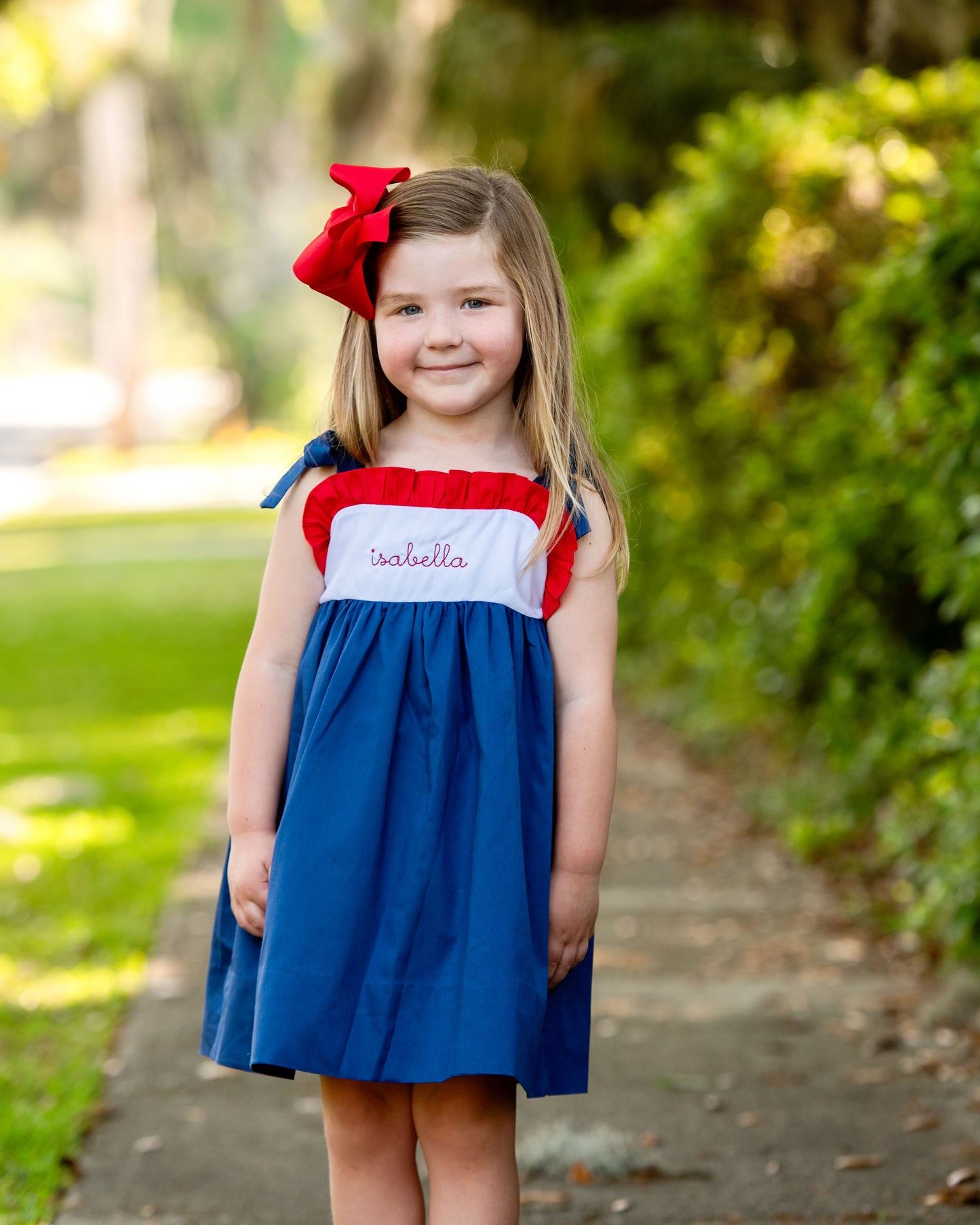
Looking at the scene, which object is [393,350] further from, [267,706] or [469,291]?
[267,706]

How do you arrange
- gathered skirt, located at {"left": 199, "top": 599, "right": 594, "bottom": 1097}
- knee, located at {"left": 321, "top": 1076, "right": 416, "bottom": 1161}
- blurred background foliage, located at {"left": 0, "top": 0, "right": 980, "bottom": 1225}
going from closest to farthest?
gathered skirt, located at {"left": 199, "top": 599, "right": 594, "bottom": 1097} → knee, located at {"left": 321, "top": 1076, "right": 416, "bottom": 1161} → blurred background foliage, located at {"left": 0, "top": 0, "right": 980, "bottom": 1225}

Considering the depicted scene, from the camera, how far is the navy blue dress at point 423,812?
192 cm

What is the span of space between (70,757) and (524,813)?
5.22m

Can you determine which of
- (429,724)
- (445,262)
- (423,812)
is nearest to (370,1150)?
(423,812)

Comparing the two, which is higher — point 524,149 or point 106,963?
point 524,149

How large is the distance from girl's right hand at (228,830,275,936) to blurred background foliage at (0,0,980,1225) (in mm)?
731

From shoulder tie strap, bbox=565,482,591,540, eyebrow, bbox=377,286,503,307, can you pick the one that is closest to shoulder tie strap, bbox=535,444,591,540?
shoulder tie strap, bbox=565,482,591,540

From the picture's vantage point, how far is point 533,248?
6.86 ft

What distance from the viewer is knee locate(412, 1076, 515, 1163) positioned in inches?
80.8

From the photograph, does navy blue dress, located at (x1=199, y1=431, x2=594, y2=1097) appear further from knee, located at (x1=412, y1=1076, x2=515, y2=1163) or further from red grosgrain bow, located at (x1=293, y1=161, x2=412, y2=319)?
red grosgrain bow, located at (x1=293, y1=161, x2=412, y2=319)

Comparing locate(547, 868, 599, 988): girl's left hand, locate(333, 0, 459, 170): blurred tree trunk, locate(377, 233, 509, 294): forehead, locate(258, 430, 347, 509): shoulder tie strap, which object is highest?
locate(333, 0, 459, 170): blurred tree trunk

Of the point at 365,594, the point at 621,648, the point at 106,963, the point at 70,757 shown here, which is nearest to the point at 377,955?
the point at 365,594

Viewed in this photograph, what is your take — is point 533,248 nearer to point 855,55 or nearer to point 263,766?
point 263,766

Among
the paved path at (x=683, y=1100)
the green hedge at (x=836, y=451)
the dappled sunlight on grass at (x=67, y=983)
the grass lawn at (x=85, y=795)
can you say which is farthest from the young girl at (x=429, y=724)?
the dappled sunlight on grass at (x=67, y=983)
